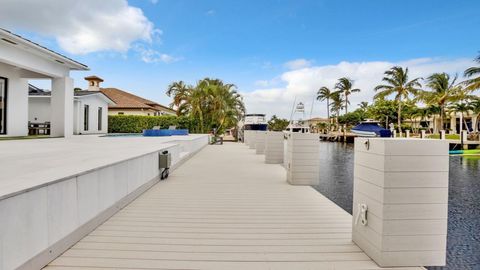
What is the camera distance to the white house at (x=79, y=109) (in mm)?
18594

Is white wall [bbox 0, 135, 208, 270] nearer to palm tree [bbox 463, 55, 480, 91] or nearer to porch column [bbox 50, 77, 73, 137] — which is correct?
porch column [bbox 50, 77, 73, 137]

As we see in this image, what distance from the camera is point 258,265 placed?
2.61 meters

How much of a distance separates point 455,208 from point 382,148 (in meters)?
5.46

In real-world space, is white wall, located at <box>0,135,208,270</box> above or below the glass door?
below

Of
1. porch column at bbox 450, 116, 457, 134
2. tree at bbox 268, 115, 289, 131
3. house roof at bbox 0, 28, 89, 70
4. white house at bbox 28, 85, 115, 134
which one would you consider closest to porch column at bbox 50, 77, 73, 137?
house roof at bbox 0, 28, 89, 70

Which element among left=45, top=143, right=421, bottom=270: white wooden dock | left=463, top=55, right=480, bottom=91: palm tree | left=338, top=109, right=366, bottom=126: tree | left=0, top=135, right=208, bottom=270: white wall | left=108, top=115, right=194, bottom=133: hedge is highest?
left=463, top=55, right=480, bottom=91: palm tree

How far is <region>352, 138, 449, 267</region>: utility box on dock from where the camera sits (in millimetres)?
2584

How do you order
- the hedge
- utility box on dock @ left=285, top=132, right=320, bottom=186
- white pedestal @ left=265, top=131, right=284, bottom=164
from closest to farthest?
utility box on dock @ left=285, top=132, right=320, bottom=186
white pedestal @ left=265, top=131, right=284, bottom=164
the hedge

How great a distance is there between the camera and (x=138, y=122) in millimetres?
25734

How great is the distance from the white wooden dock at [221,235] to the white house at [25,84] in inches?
352

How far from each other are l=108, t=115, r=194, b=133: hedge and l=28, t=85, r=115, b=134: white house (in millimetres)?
3162

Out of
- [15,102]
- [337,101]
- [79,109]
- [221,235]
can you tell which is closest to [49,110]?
[79,109]

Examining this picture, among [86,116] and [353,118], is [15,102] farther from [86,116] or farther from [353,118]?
[353,118]

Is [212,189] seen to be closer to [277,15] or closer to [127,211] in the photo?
[127,211]
